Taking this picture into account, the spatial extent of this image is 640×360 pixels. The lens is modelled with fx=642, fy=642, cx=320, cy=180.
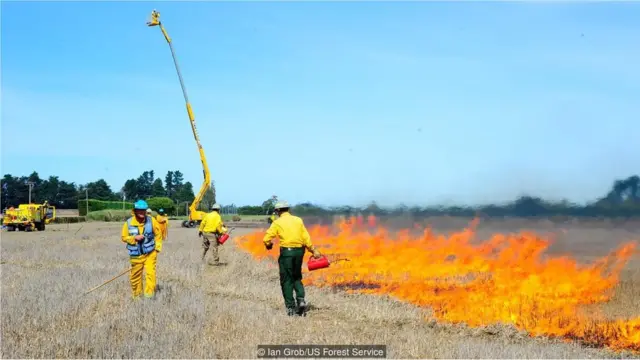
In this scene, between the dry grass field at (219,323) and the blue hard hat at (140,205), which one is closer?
the dry grass field at (219,323)

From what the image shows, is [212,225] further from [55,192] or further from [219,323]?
[55,192]

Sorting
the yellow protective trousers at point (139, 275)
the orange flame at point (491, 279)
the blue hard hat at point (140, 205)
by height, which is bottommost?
the orange flame at point (491, 279)

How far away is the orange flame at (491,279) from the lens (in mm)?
9594

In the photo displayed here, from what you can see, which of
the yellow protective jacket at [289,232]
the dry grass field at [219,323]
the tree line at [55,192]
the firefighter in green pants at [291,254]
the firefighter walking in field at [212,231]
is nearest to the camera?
the dry grass field at [219,323]

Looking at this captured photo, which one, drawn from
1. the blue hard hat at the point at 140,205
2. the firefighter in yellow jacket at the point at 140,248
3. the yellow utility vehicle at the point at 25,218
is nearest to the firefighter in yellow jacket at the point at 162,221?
the firefighter in yellow jacket at the point at 140,248

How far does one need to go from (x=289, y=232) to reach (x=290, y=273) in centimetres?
68

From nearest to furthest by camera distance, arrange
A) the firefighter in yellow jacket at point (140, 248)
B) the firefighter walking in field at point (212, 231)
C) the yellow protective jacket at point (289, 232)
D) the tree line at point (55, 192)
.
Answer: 1. the yellow protective jacket at point (289, 232)
2. the firefighter in yellow jacket at point (140, 248)
3. the firefighter walking in field at point (212, 231)
4. the tree line at point (55, 192)

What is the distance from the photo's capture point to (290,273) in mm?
10578

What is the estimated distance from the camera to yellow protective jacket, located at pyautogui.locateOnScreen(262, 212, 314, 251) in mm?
10680

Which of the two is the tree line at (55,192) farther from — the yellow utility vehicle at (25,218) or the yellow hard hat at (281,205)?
the yellow hard hat at (281,205)

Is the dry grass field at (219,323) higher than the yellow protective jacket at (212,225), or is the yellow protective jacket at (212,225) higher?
the yellow protective jacket at (212,225)

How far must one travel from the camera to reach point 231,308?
10188 millimetres

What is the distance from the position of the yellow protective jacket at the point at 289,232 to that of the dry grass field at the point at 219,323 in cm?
112

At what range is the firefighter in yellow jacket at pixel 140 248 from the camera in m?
11.6
